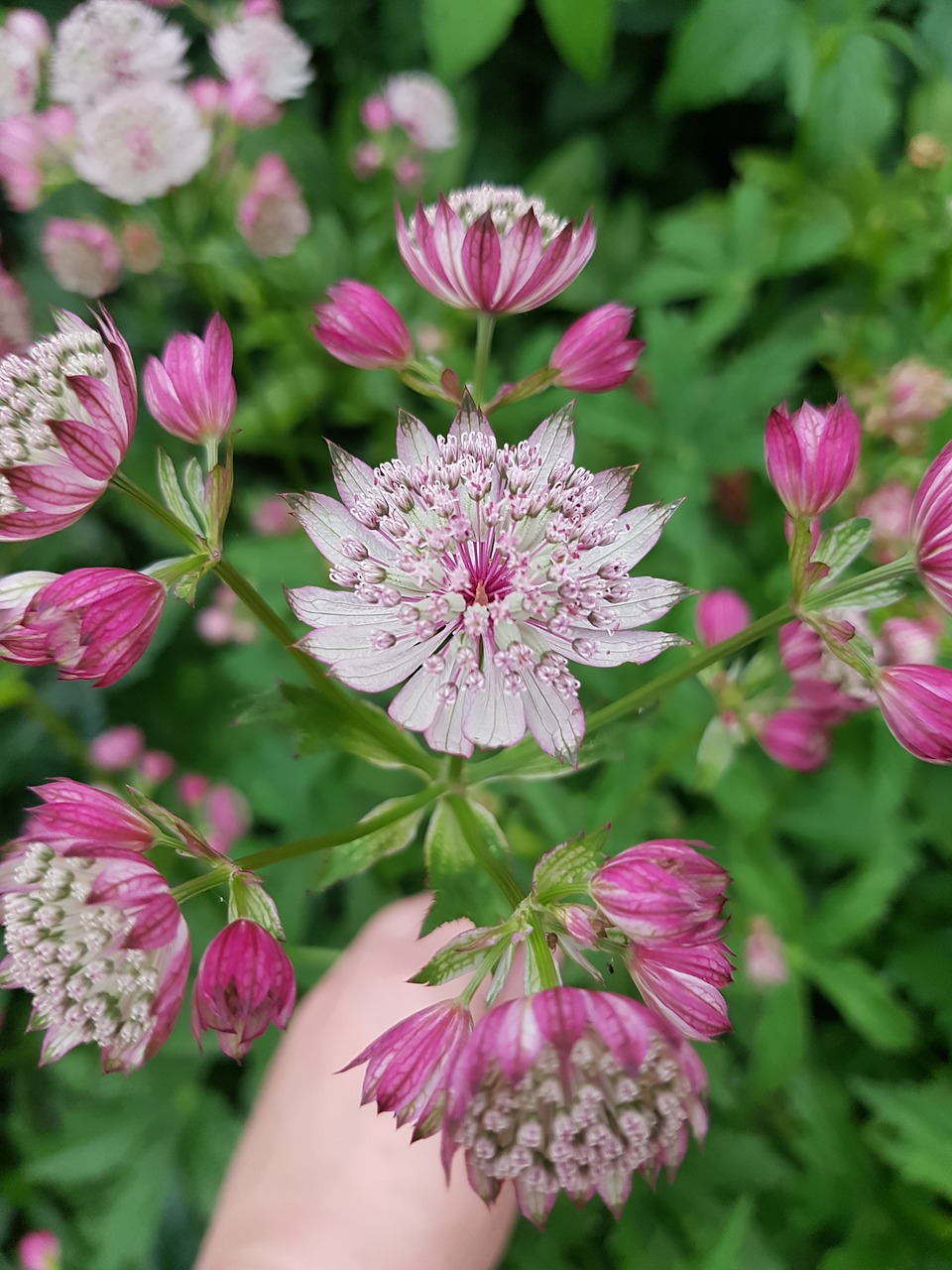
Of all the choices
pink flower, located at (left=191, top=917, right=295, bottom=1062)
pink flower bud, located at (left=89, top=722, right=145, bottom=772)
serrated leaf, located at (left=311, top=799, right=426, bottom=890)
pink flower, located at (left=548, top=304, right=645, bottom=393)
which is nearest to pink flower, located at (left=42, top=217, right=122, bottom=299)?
pink flower bud, located at (left=89, top=722, right=145, bottom=772)

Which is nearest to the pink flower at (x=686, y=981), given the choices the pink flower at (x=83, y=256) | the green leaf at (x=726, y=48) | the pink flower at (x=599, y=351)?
the pink flower at (x=599, y=351)

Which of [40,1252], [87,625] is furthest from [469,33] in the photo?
[40,1252]

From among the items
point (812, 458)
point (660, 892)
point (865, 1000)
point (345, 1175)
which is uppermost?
A: point (812, 458)

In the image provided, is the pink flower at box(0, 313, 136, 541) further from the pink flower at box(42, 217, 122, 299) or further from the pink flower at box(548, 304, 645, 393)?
the pink flower at box(42, 217, 122, 299)

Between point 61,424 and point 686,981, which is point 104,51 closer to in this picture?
point 61,424

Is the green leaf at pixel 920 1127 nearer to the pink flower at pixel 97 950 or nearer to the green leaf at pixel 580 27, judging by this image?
the pink flower at pixel 97 950

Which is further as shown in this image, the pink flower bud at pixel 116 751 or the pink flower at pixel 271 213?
the pink flower bud at pixel 116 751
